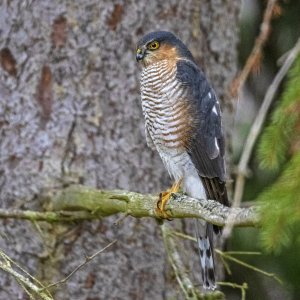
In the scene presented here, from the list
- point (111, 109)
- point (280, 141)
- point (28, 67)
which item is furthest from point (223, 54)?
point (280, 141)

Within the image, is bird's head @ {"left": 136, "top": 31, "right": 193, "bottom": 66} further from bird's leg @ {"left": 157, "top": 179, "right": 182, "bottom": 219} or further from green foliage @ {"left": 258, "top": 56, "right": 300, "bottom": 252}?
green foliage @ {"left": 258, "top": 56, "right": 300, "bottom": 252}

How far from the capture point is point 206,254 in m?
4.82

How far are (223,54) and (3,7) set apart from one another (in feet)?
4.44

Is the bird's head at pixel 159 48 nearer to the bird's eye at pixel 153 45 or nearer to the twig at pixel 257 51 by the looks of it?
the bird's eye at pixel 153 45

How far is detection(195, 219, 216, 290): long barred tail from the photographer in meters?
4.80

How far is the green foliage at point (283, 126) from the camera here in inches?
100

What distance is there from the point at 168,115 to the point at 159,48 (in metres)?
0.42

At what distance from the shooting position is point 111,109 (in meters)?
5.05

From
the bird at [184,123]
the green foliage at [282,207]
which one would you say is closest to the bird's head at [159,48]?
the bird at [184,123]

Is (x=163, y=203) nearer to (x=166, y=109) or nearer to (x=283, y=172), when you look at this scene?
(x=166, y=109)

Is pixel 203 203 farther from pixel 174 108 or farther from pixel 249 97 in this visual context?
pixel 249 97

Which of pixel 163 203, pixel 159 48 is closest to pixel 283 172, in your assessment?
pixel 163 203

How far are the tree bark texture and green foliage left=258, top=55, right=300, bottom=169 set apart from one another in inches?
93.6

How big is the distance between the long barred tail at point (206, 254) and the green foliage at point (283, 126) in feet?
6.99
